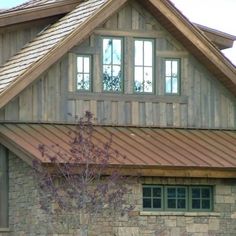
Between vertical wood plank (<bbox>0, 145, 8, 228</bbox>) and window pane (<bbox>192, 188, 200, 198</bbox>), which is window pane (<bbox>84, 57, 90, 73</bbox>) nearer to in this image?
vertical wood plank (<bbox>0, 145, 8, 228</bbox>)

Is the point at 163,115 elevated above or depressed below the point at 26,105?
below

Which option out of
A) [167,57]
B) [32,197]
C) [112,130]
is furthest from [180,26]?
[32,197]

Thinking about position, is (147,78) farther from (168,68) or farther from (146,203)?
(146,203)

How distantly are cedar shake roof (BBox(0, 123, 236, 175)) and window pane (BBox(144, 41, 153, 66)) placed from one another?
63.7 inches

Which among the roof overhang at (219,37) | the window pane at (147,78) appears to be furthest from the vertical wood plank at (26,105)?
the roof overhang at (219,37)

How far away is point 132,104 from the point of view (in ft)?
98.2

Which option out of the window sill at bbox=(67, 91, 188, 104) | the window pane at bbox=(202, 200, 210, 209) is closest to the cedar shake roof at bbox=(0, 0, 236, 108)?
the window sill at bbox=(67, 91, 188, 104)

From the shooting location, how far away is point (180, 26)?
29.8 m

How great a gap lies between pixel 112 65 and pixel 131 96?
0.85 metres

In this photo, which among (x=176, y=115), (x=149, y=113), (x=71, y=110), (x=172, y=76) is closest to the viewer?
(x=71, y=110)

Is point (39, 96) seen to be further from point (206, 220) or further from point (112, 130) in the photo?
point (206, 220)

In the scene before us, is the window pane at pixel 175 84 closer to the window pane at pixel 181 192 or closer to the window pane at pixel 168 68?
the window pane at pixel 168 68

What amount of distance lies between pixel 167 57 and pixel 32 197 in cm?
514

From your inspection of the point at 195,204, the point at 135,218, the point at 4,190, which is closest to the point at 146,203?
the point at 135,218
